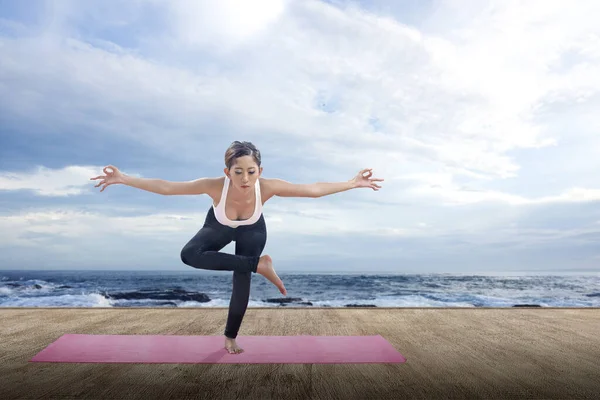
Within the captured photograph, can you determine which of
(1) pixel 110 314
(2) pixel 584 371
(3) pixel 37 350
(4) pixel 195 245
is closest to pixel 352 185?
(4) pixel 195 245

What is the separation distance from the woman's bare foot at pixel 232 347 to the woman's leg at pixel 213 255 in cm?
55

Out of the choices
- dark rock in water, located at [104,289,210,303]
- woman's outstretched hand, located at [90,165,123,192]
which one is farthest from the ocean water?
woman's outstretched hand, located at [90,165,123,192]

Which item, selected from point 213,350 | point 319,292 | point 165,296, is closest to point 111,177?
point 213,350

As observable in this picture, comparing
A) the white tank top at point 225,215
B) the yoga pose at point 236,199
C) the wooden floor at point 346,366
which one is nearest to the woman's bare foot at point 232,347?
the yoga pose at point 236,199

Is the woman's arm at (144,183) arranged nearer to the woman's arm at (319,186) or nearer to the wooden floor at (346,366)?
the woman's arm at (319,186)

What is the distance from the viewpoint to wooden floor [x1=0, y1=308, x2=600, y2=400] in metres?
2.63

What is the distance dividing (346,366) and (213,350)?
0.99 m

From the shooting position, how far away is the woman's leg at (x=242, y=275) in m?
3.59

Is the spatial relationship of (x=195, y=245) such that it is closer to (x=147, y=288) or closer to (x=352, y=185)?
(x=352, y=185)

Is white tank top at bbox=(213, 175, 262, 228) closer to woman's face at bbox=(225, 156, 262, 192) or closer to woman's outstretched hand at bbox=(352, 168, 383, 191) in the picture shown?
→ woman's face at bbox=(225, 156, 262, 192)

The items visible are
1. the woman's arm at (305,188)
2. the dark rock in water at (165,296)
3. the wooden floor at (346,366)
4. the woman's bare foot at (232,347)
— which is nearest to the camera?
the wooden floor at (346,366)

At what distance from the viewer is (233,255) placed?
3.37 m

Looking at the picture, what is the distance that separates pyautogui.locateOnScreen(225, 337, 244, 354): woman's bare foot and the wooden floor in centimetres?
35

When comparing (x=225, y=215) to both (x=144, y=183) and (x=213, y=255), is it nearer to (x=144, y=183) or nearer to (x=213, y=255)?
(x=213, y=255)
